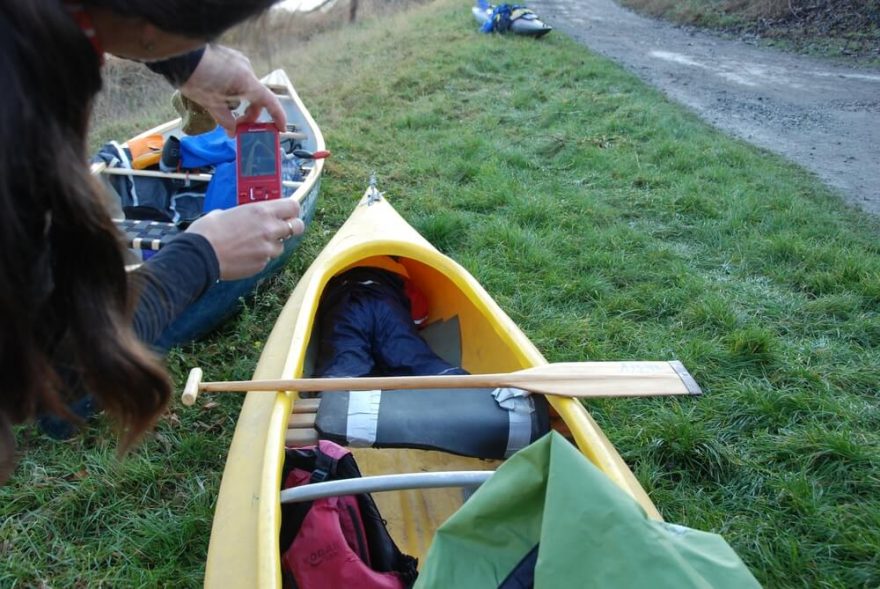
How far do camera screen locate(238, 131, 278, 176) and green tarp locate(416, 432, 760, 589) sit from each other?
5.89ft

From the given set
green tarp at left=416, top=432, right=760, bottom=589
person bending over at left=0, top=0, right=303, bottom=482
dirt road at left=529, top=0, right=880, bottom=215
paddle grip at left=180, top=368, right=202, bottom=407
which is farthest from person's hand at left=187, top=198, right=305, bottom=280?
dirt road at left=529, top=0, right=880, bottom=215

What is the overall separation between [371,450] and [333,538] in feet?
3.05

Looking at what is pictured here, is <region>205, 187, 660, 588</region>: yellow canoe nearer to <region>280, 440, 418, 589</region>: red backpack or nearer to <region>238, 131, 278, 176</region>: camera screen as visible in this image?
<region>280, 440, 418, 589</region>: red backpack

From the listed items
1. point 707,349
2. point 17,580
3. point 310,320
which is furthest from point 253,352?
point 707,349

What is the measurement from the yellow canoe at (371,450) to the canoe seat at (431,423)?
0.12 meters

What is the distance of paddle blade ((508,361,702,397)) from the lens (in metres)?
2.18

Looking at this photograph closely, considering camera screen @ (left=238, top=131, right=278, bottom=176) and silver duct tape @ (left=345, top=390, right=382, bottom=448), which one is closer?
silver duct tape @ (left=345, top=390, right=382, bottom=448)

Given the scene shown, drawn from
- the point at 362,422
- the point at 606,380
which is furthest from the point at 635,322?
the point at 362,422

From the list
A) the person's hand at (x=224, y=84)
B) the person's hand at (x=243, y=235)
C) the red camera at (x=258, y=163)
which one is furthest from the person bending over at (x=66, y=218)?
the red camera at (x=258, y=163)

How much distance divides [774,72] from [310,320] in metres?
8.93

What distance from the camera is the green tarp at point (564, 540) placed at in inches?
43.3

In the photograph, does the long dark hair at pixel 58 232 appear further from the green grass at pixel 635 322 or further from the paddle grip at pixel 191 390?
the paddle grip at pixel 191 390

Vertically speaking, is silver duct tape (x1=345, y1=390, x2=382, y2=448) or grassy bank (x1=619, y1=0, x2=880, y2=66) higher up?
grassy bank (x1=619, y1=0, x2=880, y2=66)

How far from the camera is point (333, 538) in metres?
→ 1.71
